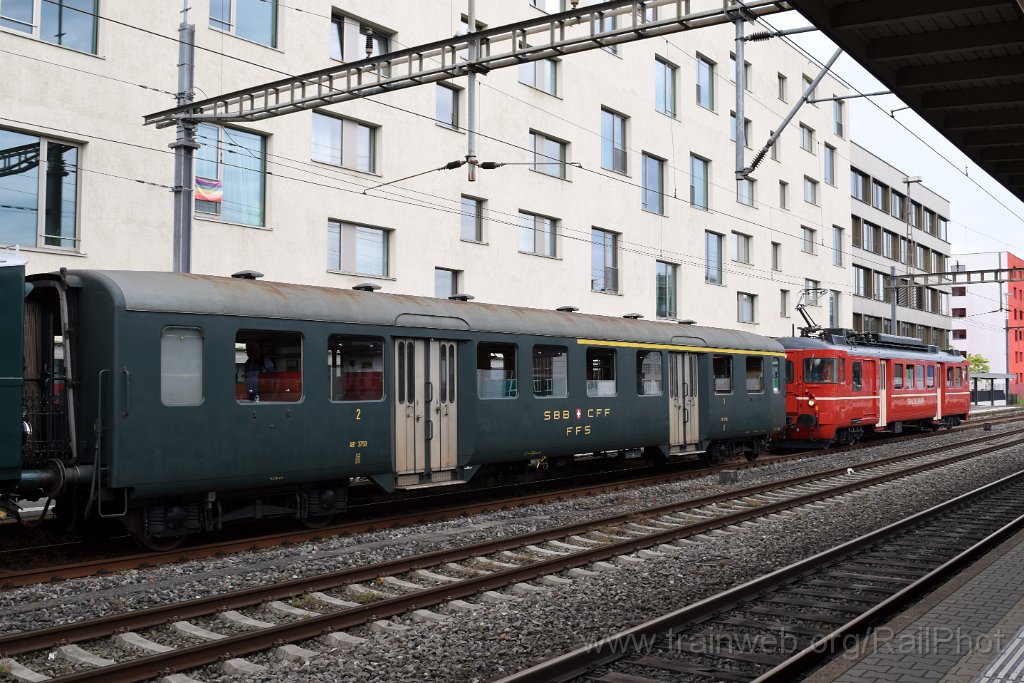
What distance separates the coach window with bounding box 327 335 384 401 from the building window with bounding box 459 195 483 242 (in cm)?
1342

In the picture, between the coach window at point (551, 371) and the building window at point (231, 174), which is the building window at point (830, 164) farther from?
the coach window at point (551, 371)

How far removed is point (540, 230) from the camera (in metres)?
28.2

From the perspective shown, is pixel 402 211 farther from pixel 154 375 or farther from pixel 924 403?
pixel 924 403

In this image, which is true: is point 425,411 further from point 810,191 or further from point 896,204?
point 896,204

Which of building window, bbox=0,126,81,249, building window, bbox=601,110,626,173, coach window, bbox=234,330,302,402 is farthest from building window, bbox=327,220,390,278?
coach window, bbox=234,330,302,402

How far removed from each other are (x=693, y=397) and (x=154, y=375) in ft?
38.2

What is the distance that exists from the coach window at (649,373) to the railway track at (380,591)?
3841mm

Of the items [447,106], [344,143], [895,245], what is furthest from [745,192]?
[895,245]

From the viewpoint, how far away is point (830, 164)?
156 feet

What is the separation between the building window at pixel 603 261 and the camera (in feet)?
98.7

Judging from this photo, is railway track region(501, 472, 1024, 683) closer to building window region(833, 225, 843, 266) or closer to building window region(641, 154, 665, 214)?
building window region(641, 154, 665, 214)

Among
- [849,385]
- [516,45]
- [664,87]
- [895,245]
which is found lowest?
[849,385]

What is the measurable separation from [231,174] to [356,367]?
9.81 meters

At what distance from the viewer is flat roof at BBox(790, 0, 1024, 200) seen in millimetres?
8227
